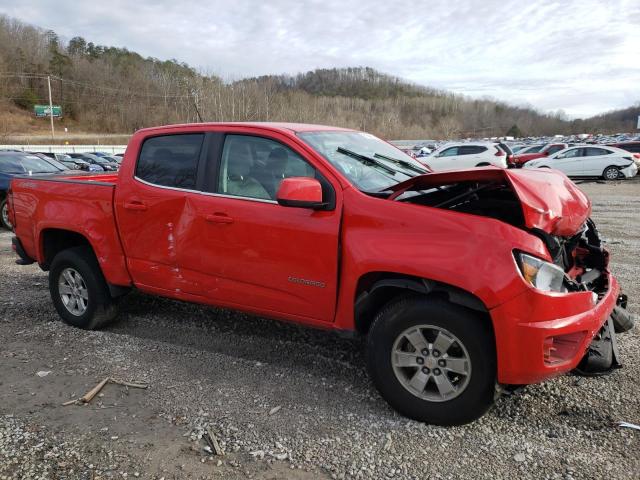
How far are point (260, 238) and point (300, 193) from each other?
21.8 inches

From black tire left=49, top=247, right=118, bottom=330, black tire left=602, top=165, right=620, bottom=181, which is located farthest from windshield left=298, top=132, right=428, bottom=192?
black tire left=602, top=165, right=620, bottom=181

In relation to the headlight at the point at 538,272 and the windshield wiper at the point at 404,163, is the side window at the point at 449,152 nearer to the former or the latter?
the windshield wiper at the point at 404,163

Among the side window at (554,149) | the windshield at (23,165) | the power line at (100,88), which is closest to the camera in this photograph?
the windshield at (23,165)

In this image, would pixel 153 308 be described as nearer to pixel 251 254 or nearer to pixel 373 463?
pixel 251 254

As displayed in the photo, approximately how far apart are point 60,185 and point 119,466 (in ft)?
Result: 9.49

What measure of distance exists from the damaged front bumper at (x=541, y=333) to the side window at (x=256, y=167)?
1.55m

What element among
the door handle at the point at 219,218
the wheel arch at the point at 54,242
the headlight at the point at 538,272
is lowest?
the wheel arch at the point at 54,242

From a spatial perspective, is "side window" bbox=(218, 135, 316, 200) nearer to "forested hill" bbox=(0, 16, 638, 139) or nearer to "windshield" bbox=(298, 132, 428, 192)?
"windshield" bbox=(298, 132, 428, 192)

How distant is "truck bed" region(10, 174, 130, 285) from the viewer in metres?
4.39

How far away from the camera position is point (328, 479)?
266 centimetres

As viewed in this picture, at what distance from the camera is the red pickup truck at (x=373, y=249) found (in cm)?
281

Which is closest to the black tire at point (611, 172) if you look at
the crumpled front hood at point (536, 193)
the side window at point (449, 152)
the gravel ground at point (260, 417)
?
the side window at point (449, 152)

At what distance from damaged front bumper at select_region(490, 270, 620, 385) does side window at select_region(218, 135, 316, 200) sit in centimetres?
155

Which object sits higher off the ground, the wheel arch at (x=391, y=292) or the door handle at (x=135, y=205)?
the door handle at (x=135, y=205)
